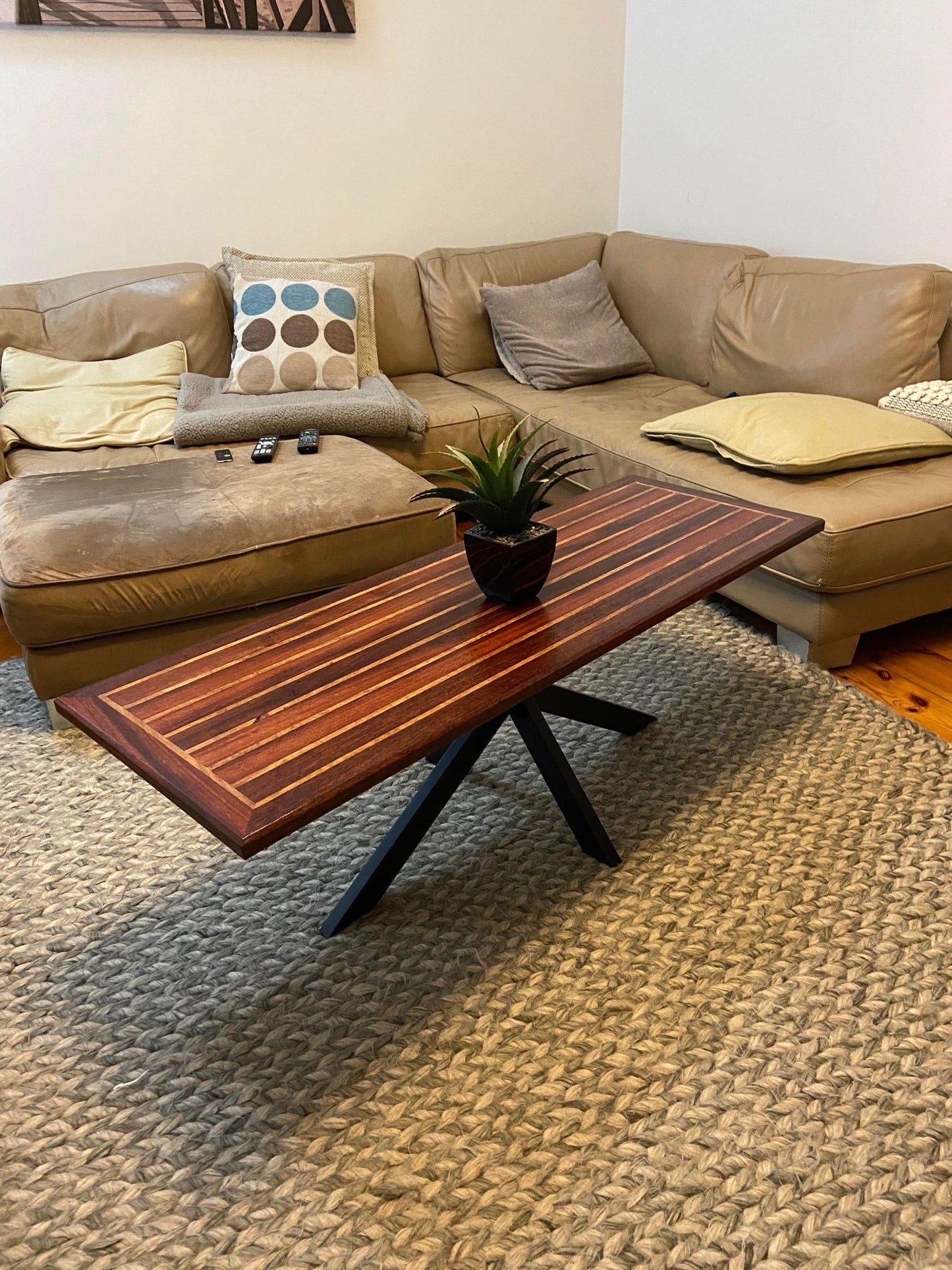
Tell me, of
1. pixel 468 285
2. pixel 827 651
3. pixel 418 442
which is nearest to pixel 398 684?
pixel 827 651

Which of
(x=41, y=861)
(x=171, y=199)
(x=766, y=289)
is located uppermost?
(x=171, y=199)

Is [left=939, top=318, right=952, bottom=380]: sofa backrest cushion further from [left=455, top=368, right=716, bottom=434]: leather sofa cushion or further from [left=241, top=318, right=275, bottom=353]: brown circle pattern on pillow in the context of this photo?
[left=241, top=318, right=275, bottom=353]: brown circle pattern on pillow

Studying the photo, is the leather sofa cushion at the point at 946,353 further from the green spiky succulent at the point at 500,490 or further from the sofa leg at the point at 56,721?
the sofa leg at the point at 56,721

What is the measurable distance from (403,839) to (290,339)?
209cm

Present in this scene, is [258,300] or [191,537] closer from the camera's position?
[191,537]

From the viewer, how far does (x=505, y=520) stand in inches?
70.9

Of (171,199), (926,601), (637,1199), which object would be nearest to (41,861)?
(637,1199)

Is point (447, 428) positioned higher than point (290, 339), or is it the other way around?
point (290, 339)

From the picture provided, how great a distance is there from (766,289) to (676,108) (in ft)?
3.99

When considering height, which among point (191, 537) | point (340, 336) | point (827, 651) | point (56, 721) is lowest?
point (56, 721)

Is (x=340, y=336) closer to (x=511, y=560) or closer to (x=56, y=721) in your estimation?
(x=56, y=721)

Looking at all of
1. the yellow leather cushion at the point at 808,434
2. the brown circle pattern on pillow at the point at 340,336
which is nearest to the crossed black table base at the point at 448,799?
the yellow leather cushion at the point at 808,434

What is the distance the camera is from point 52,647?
2.35 meters

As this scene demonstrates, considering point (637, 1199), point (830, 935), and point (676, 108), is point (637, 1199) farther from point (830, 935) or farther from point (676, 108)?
point (676, 108)
